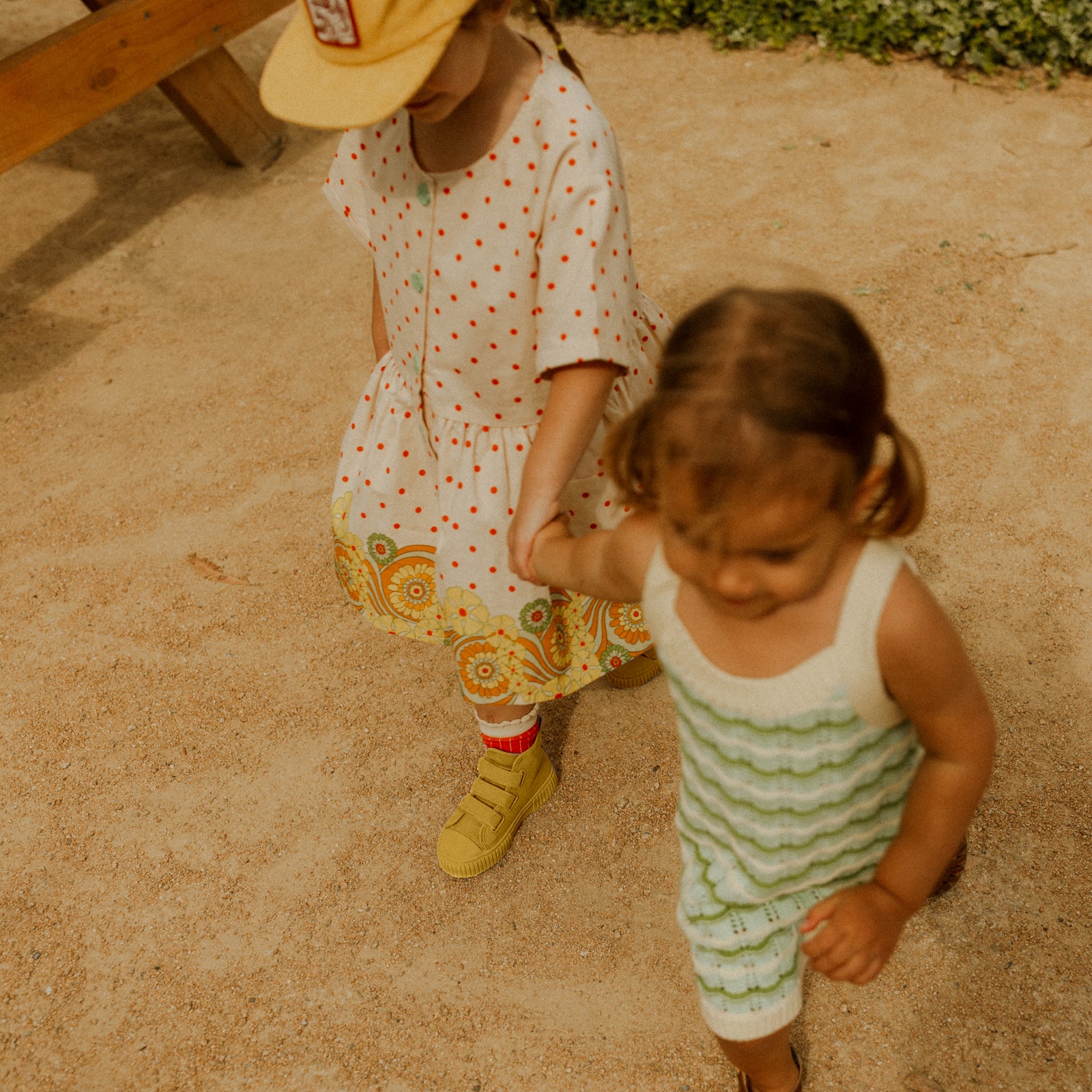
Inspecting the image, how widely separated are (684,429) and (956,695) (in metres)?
0.38

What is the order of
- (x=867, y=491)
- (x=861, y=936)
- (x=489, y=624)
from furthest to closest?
(x=489, y=624) → (x=861, y=936) → (x=867, y=491)

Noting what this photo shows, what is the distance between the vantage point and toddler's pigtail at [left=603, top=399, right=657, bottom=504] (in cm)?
101

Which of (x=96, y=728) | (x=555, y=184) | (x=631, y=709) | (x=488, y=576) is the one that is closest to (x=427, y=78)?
(x=555, y=184)

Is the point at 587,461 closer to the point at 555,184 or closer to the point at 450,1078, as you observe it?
the point at 555,184

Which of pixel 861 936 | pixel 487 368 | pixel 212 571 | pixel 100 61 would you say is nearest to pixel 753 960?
pixel 861 936

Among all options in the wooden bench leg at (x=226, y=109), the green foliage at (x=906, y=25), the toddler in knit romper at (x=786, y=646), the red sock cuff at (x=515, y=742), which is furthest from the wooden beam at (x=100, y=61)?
the toddler in knit romper at (x=786, y=646)

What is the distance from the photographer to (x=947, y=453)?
251 cm

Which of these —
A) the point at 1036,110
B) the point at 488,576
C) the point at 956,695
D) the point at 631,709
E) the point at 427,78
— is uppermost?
the point at 427,78

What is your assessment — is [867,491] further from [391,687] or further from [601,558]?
[391,687]

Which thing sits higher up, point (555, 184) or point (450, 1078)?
point (555, 184)

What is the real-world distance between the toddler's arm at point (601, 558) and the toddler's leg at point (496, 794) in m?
0.59

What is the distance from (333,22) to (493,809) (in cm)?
130

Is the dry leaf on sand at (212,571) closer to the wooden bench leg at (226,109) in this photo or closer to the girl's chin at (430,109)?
the girl's chin at (430,109)

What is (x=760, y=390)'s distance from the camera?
888mm
